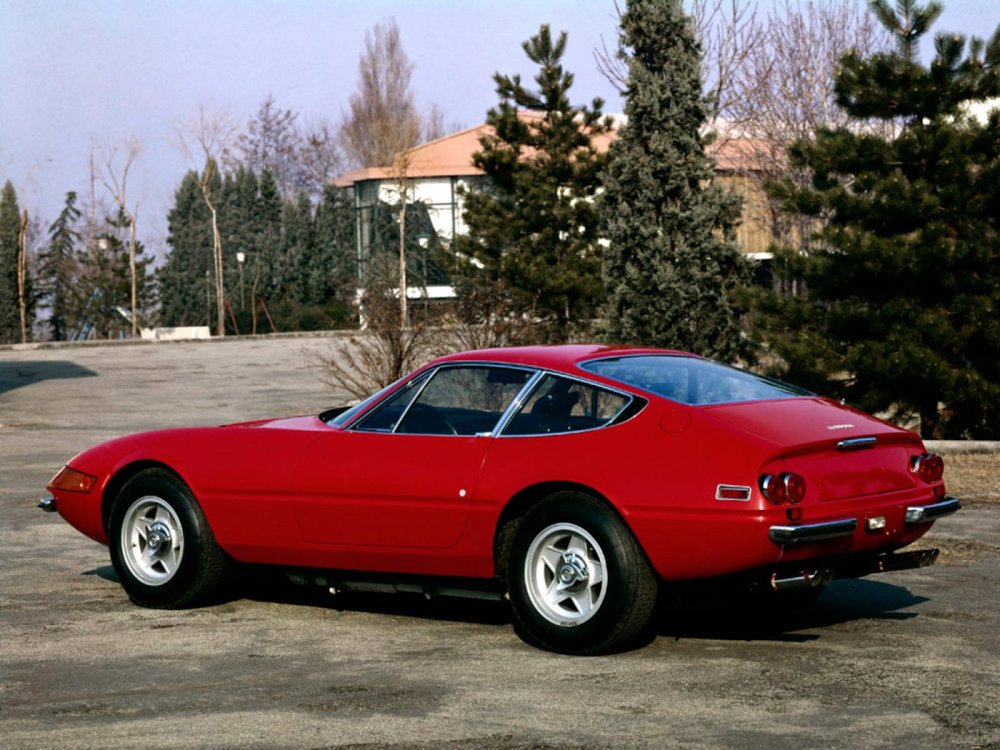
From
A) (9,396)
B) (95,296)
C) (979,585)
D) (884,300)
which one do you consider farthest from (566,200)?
(95,296)

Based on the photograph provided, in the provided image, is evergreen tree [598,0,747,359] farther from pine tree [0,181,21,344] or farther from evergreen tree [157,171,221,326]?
evergreen tree [157,171,221,326]

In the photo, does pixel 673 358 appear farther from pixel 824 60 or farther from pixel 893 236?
pixel 824 60

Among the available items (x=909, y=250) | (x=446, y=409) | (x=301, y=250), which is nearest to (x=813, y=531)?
(x=446, y=409)

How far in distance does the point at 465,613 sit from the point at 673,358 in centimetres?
172

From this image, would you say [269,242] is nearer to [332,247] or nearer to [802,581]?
Answer: [332,247]

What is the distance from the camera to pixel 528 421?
743 centimetres

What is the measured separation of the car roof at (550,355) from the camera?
768 centimetres

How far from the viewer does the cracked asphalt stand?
5.57 m

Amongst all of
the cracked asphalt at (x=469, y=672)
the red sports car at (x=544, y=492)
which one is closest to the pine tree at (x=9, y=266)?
the cracked asphalt at (x=469, y=672)

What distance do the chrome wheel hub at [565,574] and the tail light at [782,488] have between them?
2.59ft

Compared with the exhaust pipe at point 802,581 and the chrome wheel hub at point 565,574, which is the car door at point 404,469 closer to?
the chrome wheel hub at point 565,574

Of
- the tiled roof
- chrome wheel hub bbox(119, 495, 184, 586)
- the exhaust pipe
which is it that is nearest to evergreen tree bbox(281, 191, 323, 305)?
the tiled roof

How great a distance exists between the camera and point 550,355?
307 inches

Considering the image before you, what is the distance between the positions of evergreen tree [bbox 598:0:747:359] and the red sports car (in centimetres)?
1172
